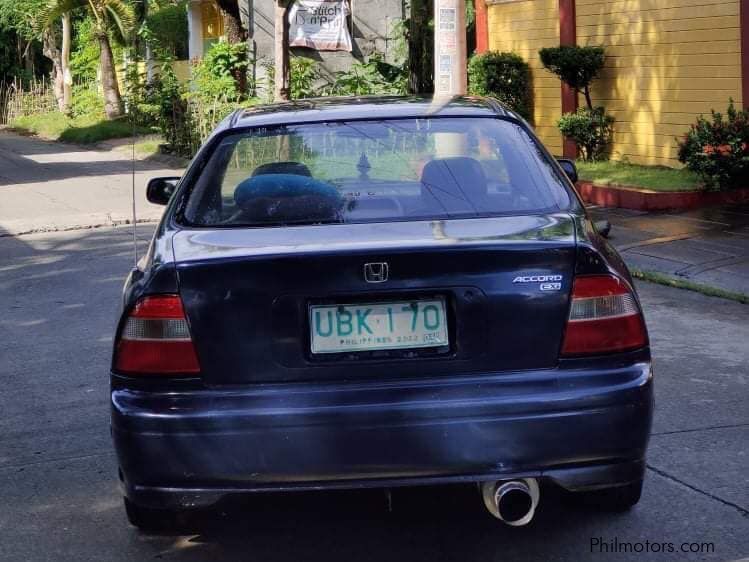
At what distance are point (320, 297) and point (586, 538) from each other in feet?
4.28

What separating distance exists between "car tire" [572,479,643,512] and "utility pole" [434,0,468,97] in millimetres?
7524

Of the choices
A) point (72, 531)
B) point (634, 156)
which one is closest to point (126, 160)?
point (634, 156)

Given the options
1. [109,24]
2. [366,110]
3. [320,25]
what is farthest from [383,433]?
[109,24]

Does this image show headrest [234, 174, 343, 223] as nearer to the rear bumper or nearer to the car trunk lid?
the car trunk lid

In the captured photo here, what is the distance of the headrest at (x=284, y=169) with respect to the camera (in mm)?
4680

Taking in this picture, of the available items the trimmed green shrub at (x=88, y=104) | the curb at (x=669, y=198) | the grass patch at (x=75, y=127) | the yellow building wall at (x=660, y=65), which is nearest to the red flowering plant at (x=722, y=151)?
the curb at (x=669, y=198)

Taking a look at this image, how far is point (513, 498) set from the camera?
148 inches

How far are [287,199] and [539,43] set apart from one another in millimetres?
13846

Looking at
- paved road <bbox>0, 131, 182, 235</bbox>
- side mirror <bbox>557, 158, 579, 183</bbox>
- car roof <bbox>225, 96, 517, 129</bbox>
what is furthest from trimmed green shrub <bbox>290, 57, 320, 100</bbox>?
car roof <bbox>225, 96, 517, 129</bbox>

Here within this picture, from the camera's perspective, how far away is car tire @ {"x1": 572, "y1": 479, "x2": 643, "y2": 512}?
4.37m

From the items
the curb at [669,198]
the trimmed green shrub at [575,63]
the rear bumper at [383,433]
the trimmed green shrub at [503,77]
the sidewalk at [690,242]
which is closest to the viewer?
the rear bumper at [383,433]

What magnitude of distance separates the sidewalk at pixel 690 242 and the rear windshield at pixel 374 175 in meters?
4.64

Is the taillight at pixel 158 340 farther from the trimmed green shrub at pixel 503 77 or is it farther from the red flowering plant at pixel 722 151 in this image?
the trimmed green shrub at pixel 503 77

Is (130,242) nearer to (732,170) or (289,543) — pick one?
(732,170)
